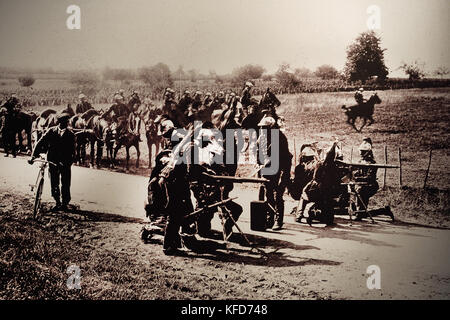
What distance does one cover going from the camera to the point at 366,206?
22.6 ft

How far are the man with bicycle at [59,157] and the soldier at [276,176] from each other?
3.50m

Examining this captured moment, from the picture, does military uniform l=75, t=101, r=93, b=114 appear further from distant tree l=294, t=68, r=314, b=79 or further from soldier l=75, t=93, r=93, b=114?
Result: distant tree l=294, t=68, r=314, b=79

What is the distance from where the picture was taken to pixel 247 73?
7.05 metres

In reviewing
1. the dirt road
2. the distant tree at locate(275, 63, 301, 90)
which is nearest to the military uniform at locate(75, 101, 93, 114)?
the dirt road

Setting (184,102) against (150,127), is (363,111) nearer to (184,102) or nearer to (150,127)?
(184,102)

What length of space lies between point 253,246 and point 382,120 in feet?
9.99

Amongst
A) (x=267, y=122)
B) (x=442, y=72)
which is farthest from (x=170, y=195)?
(x=442, y=72)

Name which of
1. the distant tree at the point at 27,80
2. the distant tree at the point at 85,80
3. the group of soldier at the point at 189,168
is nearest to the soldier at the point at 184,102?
the group of soldier at the point at 189,168

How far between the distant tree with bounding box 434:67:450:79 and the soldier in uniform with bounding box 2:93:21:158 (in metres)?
7.56

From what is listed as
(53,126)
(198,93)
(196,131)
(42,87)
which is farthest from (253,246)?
(42,87)

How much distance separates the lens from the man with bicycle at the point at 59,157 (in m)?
7.26

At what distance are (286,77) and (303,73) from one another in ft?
0.98

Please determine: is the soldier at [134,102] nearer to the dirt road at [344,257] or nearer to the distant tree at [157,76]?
the distant tree at [157,76]
